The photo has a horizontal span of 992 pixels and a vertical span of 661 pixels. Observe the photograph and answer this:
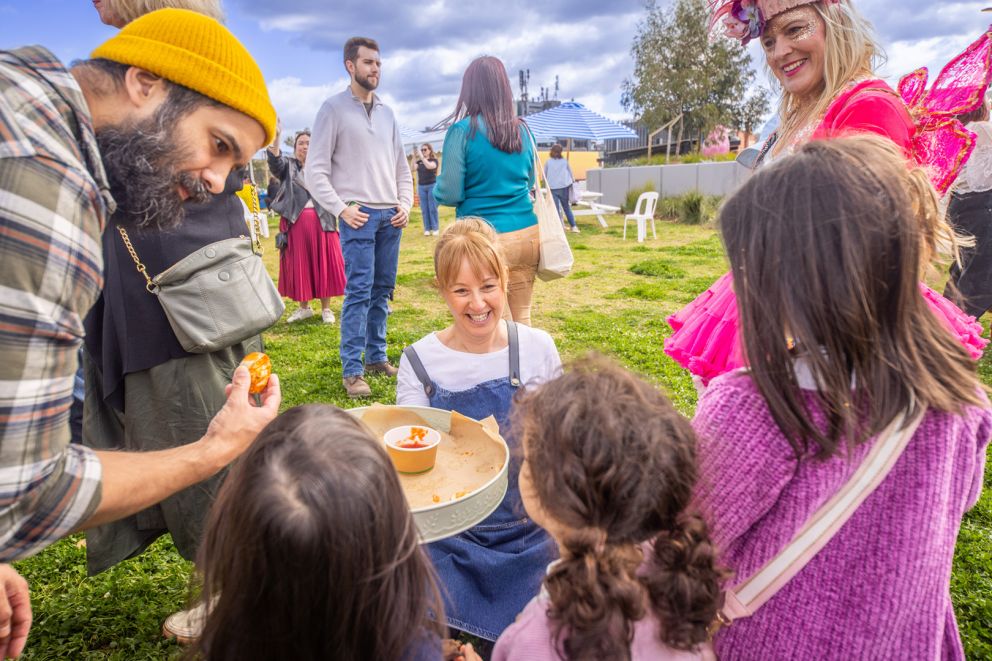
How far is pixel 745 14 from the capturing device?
236 centimetres

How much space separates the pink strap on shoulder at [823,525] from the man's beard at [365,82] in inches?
167

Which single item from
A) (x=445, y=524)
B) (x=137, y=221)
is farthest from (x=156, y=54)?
(x=445, y=524)

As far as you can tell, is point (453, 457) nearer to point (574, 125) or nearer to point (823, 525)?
point (823, 525)

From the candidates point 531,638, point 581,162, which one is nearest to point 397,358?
point 531,638

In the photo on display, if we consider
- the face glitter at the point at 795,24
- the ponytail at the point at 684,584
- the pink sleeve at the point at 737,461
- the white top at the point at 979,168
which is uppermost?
the face glitter at the point at 795,24

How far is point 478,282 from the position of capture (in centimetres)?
255

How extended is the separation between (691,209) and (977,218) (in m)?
10.8

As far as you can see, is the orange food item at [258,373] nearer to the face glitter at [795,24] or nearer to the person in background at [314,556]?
the person in background at [314,556]

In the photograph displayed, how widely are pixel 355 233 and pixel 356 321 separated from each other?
0.65 m

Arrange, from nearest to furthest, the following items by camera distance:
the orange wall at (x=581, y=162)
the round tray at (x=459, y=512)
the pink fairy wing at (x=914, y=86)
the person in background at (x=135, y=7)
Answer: the round tray at (x=459, y=512)
the person in background at (x=135, y=7)
the pink fairy wing at (x=914, y=86)
the orange wall at (x=581, y=162)

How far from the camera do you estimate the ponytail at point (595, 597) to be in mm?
1125

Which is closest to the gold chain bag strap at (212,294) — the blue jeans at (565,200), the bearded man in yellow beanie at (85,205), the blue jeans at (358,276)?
the bearded man in yellow beanie at (85,205)

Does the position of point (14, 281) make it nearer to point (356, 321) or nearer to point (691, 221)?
point (356, 321)

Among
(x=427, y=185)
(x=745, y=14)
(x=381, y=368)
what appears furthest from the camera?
(x=427, y=185)
